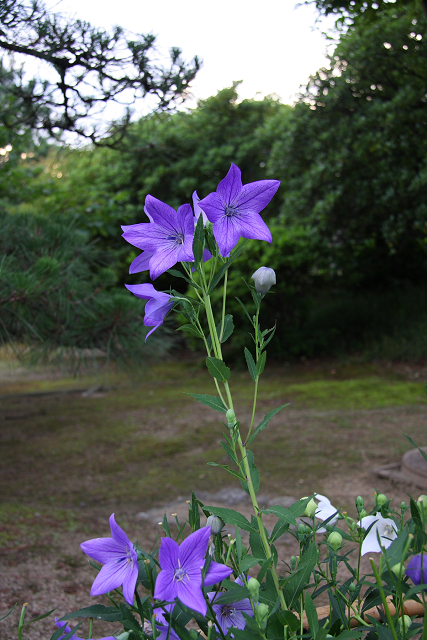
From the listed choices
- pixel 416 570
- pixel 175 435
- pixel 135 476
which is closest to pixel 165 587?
pixel 416 570

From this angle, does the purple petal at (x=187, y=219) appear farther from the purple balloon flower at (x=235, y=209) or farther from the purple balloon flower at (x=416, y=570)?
the purple balloon flower at (x=416, y=570)

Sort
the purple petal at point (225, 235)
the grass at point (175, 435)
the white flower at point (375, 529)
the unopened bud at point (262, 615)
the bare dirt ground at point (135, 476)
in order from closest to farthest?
the unopened bud at point (262, 615)
the purple petal at point (225, 235)
the white flower at point (375, 529)
the bare dirt ground at point (135, 476)
the grass at point (175, 435)

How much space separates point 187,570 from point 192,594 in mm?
29

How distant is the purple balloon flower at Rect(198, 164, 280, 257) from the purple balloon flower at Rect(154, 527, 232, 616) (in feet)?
1.06

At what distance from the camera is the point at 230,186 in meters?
0.62

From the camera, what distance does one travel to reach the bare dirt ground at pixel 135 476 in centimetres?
160

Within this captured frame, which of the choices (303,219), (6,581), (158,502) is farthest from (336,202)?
(6,581)

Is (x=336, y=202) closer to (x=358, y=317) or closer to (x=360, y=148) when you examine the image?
(x=360, y=148)

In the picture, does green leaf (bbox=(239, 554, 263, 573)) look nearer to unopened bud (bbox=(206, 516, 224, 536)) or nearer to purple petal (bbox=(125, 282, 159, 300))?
unopened bud (bbox=(206, 516, 224, 536))

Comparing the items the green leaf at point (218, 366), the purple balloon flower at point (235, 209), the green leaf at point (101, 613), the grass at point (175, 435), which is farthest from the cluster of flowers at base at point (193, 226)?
the grass at point (175, 435)

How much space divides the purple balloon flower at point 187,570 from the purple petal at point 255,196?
38 centimetres

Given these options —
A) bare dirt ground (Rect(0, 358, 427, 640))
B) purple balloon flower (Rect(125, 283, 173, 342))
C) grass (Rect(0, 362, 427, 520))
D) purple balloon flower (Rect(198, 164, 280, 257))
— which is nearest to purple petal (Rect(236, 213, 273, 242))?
purple balloon flower (Rect(198, 164, 280, 257))

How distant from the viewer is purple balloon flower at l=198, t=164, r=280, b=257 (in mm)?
609

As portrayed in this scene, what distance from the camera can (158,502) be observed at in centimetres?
226
